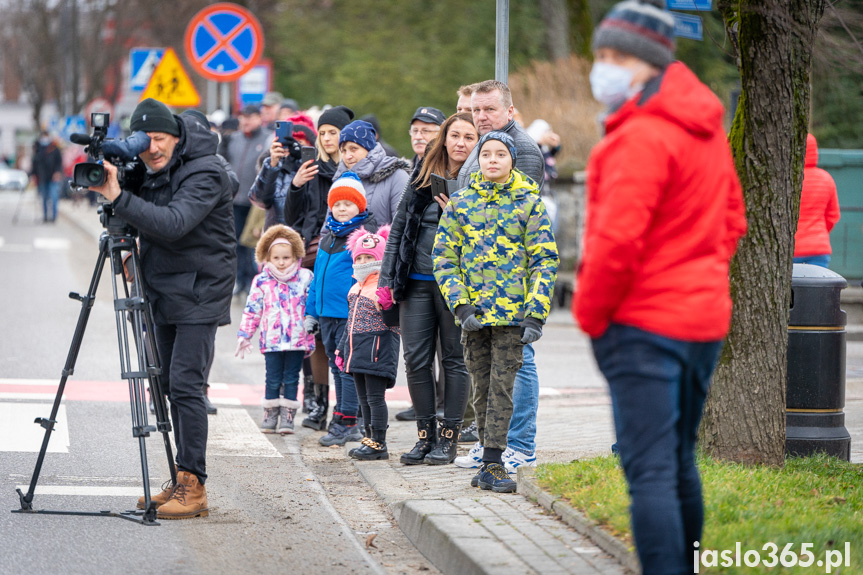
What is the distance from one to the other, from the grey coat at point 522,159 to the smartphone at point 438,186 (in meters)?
0.13

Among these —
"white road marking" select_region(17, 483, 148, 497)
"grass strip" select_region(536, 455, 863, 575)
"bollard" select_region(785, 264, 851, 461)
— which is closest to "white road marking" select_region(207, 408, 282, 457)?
"white road marking" select_region(17, 483, 148, 497)

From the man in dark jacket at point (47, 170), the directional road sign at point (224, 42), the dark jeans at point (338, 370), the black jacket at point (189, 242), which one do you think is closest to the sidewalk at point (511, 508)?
the dark jeans at point (338, 370)

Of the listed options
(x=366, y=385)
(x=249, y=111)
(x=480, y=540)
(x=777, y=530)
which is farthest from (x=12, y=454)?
(x=249, y=111)

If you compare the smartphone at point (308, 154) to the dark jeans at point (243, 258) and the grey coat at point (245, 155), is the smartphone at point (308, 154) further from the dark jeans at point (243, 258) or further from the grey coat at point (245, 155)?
the dark jeans at point (243, 258)

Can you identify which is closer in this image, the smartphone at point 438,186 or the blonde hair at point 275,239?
the smartphone at point 438,186

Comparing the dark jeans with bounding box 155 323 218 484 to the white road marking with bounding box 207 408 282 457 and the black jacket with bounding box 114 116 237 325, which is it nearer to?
the black jacket with bounding box 114 116 237 325

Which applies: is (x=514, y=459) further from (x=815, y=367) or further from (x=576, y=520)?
(x=815, y=367)

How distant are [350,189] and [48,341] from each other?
554 centimetres

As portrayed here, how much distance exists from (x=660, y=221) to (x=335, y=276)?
4.21 meters

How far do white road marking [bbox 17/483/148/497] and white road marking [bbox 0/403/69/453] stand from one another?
74 cm

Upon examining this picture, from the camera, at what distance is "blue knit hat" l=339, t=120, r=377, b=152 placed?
7.98m

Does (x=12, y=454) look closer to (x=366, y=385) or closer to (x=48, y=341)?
(x=366, y=385)

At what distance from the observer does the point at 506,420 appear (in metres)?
6.23

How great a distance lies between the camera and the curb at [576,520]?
4.62 meters
